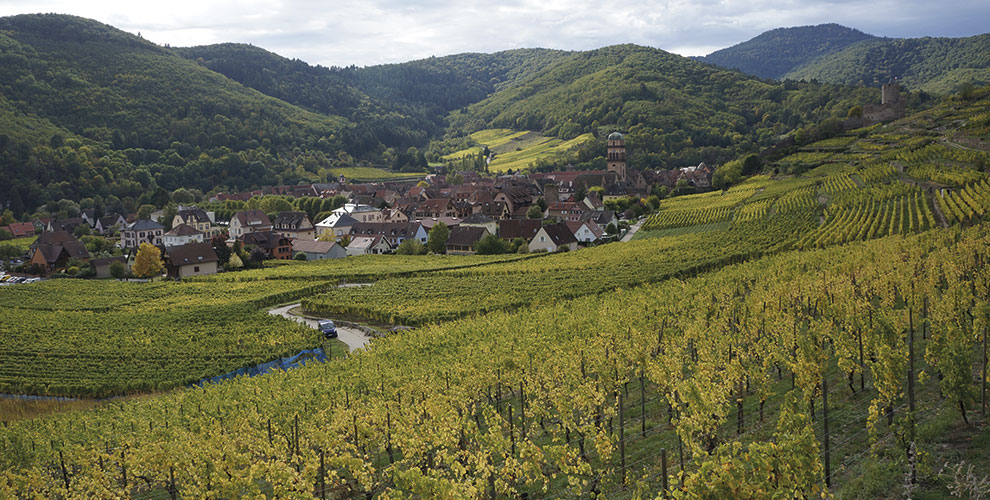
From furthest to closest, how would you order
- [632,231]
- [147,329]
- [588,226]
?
[632,231] → [588,226] → [147,329]

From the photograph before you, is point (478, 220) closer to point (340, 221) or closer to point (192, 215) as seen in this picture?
point (340, 221)

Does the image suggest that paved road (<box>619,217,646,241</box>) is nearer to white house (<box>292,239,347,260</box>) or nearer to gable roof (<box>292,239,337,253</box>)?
white house (<box>292,239,347,260</box>)

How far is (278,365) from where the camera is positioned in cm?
3503

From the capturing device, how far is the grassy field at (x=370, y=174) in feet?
601

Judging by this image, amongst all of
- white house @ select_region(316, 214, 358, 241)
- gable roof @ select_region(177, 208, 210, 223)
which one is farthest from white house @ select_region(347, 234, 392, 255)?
gable roof @ select_region(177, 208, 210, 223)

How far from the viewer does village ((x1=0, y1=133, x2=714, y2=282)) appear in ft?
270

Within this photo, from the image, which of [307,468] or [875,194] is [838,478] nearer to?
[307,468]

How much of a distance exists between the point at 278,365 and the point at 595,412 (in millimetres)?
21790

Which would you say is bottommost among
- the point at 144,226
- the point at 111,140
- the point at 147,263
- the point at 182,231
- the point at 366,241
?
the point at 147,263

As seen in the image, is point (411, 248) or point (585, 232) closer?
point (585, 232)

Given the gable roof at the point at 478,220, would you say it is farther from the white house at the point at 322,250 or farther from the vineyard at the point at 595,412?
the vineyard at the point at 595,412

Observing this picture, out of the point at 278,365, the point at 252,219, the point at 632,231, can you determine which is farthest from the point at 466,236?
the point at 278,365

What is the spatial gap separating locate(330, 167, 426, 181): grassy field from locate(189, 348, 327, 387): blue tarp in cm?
14648

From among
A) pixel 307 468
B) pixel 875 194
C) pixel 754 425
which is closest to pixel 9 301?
pixel 307 468
